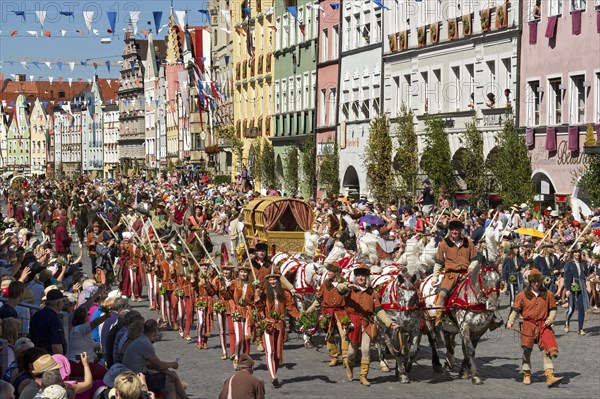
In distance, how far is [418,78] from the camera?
52.5m

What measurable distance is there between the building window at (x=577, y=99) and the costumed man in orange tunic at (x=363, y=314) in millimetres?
21786

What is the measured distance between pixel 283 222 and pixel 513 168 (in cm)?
944

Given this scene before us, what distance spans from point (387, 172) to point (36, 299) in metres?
30.7

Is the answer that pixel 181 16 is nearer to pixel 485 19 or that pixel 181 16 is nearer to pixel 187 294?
pixel 485 19

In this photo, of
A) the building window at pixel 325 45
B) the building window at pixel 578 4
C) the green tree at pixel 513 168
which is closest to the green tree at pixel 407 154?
the green tree at pixel 513 168

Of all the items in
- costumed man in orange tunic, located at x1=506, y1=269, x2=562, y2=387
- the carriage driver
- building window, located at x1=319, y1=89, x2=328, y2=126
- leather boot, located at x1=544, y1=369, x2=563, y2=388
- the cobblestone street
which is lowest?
the cobblestone street

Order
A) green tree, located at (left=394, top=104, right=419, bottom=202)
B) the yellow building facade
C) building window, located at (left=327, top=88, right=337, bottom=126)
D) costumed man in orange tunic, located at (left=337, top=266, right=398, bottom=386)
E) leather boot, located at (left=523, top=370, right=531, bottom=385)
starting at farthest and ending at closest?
the yellow building facade
building window, located at (left=327, top=88, right=337, bottom=126)
green tree, located at (left=394, top=104, right=419, bottom=202)
leather boot, located at (left=523, top=370, right=531, bottom=385)
costumed man in orange tunic, located at (left=337, top=266, right=398, bottom=386)

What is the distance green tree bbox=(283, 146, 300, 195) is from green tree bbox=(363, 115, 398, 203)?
1441 cm

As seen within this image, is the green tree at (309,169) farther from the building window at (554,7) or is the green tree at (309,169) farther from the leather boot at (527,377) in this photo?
the leather boot at (527,377)

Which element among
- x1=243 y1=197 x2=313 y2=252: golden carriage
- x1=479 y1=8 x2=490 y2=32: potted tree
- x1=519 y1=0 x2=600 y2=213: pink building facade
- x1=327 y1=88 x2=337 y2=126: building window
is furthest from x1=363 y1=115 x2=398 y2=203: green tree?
x1=243 y1=197 x2=313 y2=252: golden carriage

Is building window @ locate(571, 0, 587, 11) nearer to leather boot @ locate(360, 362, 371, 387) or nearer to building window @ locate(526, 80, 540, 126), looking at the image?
building window @ locate(526, 80, 540, 126)

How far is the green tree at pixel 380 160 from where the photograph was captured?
49375 mm

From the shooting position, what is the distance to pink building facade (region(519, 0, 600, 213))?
4000 centimetres

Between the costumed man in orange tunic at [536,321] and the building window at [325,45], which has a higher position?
the building window at [325,45]
